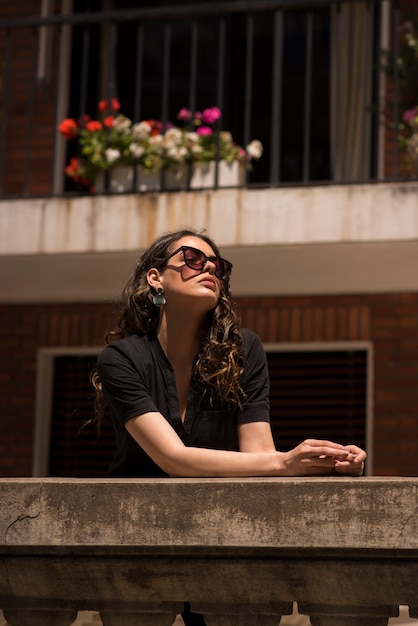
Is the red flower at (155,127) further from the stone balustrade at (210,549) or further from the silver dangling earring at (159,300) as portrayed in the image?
the stone balustrade at (210,549)

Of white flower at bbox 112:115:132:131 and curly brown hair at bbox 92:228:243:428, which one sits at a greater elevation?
white flower at bbox 112:115:132:131

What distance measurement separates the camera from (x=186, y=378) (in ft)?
11.7

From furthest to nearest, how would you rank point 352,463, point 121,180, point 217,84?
point 217,84 → point 121,180 → point 352,463

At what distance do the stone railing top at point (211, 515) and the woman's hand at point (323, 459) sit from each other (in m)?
0.40

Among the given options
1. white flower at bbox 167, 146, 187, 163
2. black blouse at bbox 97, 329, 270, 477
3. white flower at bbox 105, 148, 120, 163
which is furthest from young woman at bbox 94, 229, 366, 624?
white flower at bbox 105, 148, 120, 163

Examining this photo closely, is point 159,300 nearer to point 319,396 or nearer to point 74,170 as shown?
point 74,170

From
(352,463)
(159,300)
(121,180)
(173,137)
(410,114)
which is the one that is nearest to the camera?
(352,463)

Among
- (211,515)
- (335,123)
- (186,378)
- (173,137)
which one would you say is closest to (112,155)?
(173,137)

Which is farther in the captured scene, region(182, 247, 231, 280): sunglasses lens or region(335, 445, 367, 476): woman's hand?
region(182, 247, 231, 280): sunglasses lens

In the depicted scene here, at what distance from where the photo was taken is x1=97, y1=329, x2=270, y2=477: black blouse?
335 cm

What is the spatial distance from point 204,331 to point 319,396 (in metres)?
5.73

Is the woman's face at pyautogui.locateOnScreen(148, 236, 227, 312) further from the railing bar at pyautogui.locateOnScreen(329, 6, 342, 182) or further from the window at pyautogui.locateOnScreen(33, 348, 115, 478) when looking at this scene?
the window at pyautogui.locateOnScreen(33, 348, 115, 478)

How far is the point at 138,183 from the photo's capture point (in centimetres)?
858

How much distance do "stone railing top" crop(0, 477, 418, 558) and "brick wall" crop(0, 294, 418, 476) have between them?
6159 mm
